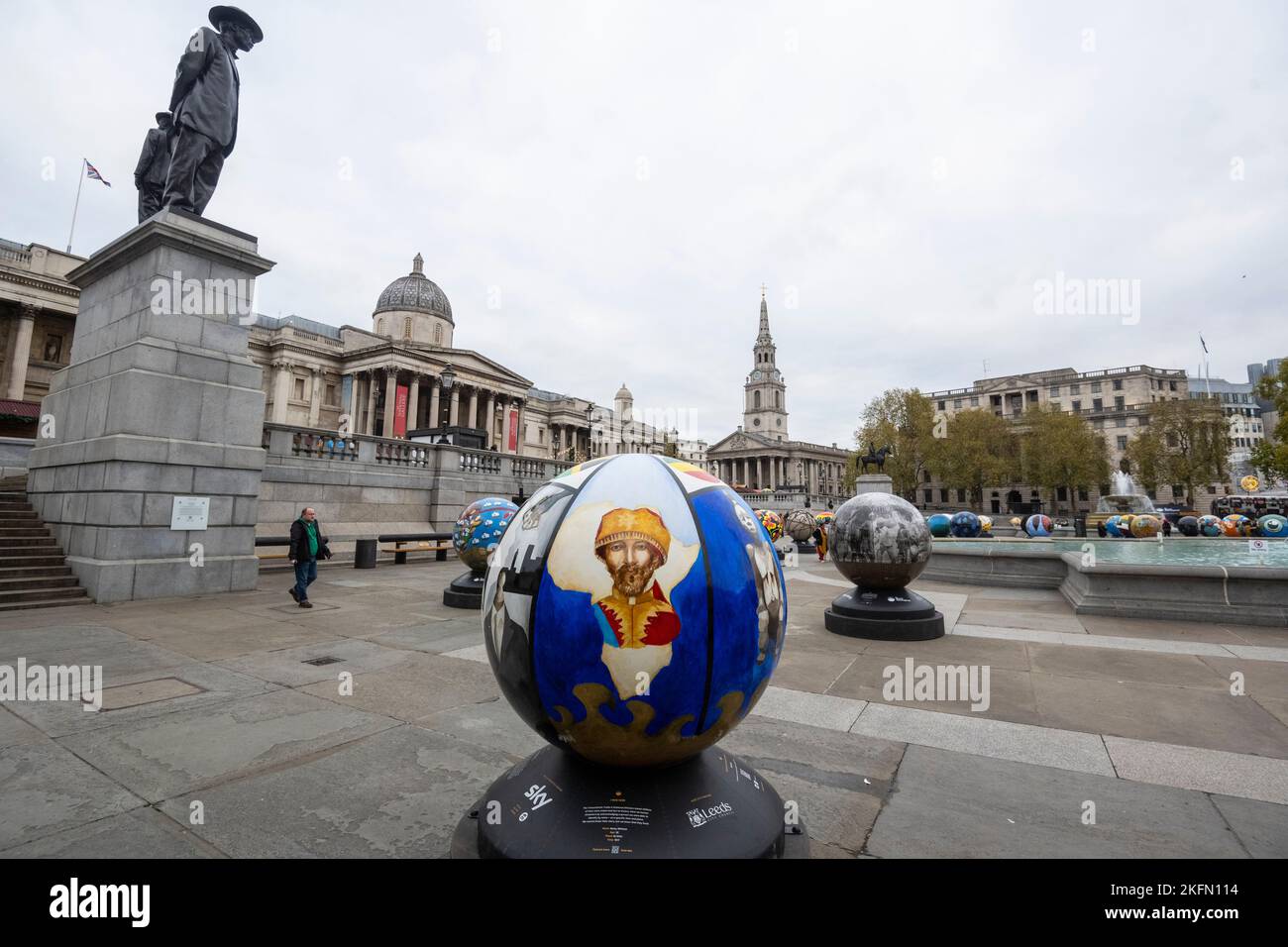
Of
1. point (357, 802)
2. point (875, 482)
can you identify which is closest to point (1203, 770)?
point (357, 802)

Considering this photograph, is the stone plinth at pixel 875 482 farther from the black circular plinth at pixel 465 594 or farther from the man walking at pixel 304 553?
the man walking at pixel 304 553

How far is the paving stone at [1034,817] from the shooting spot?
2.80 metres

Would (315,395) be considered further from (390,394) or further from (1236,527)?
(1236,527)

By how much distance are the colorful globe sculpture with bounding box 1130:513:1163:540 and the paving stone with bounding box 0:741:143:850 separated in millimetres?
30881

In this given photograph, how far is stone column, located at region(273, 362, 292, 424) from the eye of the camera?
6003 centimetres

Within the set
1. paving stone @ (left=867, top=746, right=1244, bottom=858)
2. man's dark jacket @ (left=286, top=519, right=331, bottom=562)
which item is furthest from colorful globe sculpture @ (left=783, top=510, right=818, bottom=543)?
paving stone @ (left=867, top=746, right=1244, bottom=858)

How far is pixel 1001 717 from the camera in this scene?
482 centimetres

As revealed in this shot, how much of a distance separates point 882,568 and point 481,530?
6496 mm

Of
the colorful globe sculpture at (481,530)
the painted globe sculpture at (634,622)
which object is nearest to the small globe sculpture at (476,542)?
the colorful globe sculpture at (481,530)

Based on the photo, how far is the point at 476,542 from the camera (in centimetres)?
982

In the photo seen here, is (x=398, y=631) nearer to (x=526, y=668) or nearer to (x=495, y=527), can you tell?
(x=495, y=527)

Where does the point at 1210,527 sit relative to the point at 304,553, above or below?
above

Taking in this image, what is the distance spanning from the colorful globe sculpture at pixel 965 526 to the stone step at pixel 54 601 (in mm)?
27175

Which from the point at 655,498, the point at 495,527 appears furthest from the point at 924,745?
the point at 495,527
